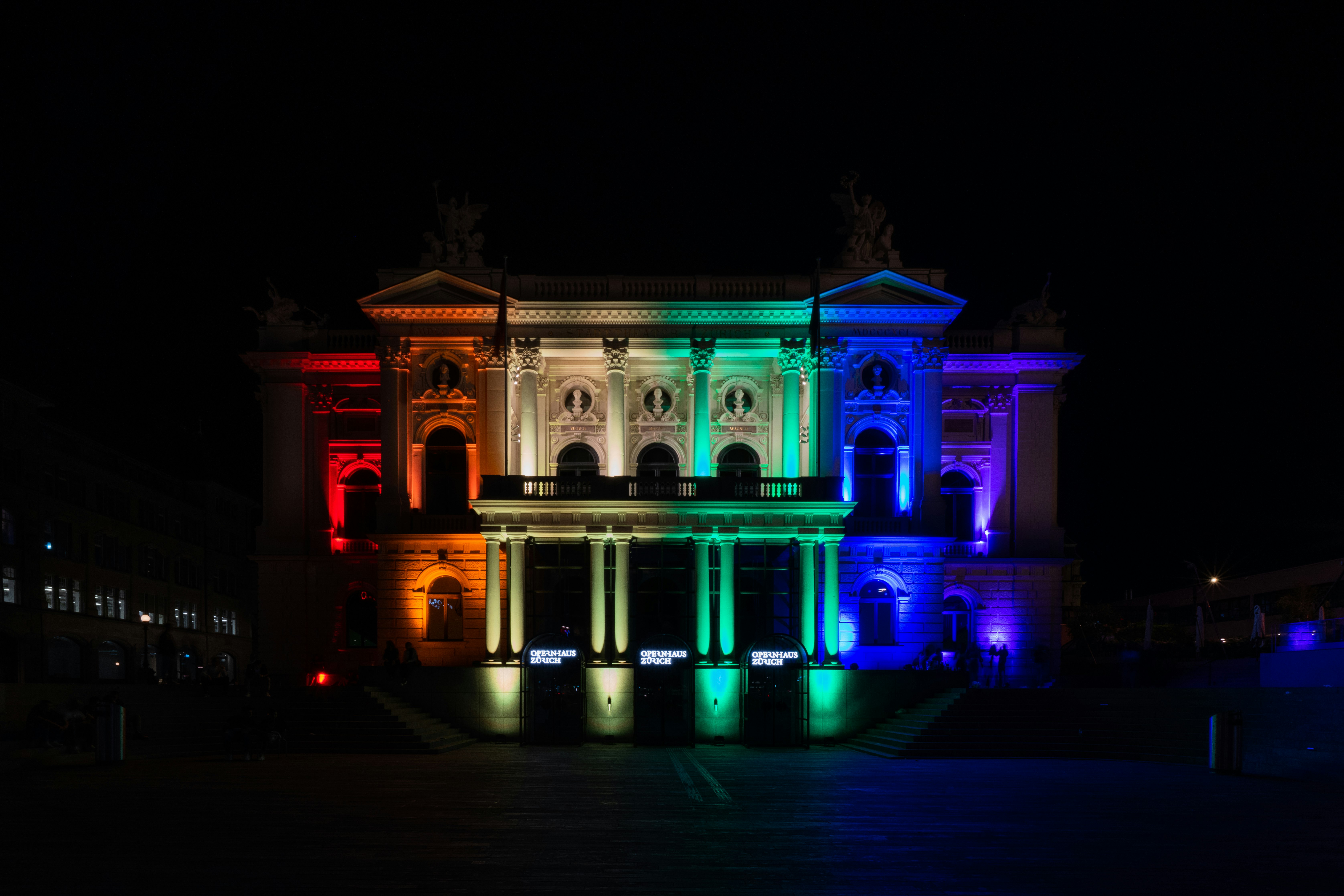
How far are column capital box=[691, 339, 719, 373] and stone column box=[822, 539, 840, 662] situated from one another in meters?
10.3

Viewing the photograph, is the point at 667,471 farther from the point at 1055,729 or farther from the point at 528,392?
the point at 1055,729

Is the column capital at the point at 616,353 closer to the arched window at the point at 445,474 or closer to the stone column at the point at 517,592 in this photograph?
the arched window at the point at 445,474

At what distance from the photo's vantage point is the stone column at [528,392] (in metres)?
61.9

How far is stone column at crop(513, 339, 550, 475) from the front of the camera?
203 ft

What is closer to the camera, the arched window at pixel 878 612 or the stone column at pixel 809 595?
the stone column at pixel 809 595

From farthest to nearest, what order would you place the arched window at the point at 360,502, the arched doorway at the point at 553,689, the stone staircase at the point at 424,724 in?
the arched window at the point at 360,502
the arched doorway at the point at 553,689
the stone staircase at the point at 424,724

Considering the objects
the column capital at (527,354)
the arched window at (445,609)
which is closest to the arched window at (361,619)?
the arched window at (445,609)

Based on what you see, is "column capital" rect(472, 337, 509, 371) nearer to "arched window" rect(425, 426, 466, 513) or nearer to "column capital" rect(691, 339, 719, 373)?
"arched window" rect(425, 426, 466, 513)

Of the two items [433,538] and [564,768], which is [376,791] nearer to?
[564,768]

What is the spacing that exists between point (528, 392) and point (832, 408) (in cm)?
1393

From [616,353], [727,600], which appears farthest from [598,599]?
[616,353]

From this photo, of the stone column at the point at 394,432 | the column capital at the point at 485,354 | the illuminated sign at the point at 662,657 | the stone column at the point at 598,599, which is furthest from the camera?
the column capital at the point at 485,354

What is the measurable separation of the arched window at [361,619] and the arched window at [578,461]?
1091 cm

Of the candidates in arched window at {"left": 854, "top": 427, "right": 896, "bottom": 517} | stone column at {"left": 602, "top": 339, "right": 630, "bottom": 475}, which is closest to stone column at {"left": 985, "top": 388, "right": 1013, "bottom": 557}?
arched window at {"left": 854, "top": 427, "right": 896, "bottom": 517}
